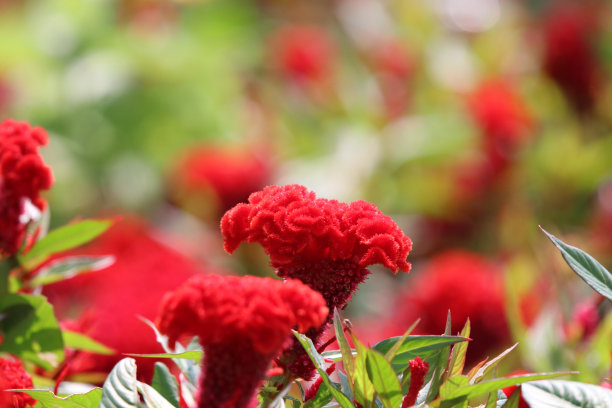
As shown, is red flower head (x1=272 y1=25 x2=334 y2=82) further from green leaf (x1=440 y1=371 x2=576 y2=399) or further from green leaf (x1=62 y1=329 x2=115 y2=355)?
green leaf (x1=440 y1=371 x2=576 y2=399)

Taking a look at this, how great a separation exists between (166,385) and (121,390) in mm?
60

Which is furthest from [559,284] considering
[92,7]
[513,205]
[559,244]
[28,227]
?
[92,7]

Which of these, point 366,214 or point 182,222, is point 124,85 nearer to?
point 182,222

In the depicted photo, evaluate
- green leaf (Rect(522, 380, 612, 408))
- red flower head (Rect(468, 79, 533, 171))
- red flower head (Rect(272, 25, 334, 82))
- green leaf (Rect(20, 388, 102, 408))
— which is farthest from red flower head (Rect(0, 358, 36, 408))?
red flower head (Rect(272, 25, 334, 82))

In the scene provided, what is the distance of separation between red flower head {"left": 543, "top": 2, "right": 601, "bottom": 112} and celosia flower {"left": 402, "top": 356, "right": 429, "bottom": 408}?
221 cm

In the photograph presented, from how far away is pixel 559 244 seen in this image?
54cm

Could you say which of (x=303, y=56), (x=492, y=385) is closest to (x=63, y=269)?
(x=492, y=385)

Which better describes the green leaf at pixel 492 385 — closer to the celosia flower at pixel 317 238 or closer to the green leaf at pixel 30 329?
the celosia flower at pixel 317 238

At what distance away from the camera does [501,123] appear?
2.24 metres

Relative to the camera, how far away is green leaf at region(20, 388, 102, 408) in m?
0.52

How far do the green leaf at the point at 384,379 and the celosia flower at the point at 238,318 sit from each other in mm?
44

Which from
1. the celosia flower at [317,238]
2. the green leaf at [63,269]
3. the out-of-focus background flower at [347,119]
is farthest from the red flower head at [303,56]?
the celosia flower at [317,238]

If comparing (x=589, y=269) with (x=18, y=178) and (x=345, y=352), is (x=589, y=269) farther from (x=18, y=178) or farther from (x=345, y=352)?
(x=18, y=178)

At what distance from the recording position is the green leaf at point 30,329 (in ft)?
2.15
